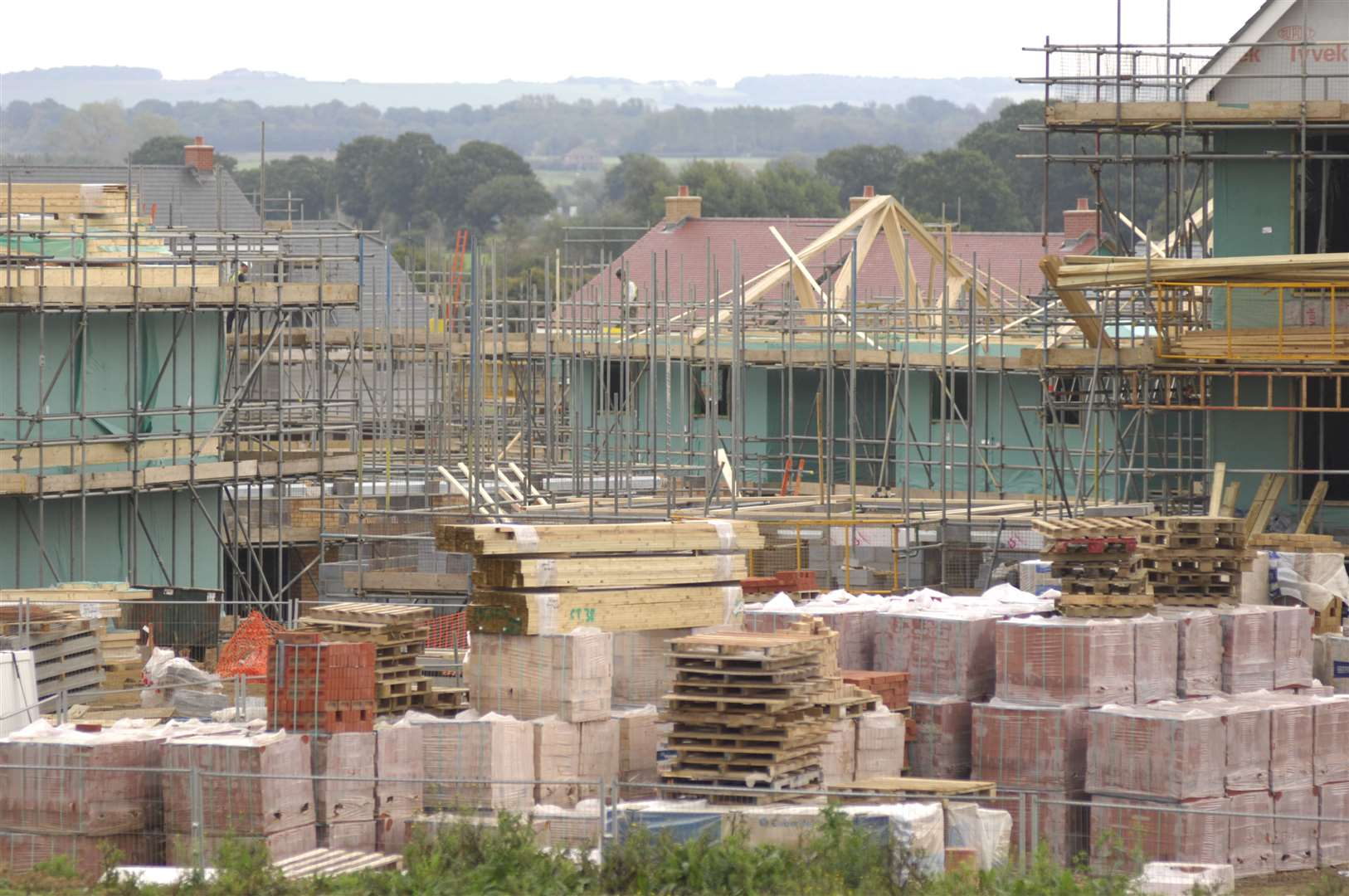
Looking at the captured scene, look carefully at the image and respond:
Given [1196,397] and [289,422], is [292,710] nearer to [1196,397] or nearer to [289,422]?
[1196,397]

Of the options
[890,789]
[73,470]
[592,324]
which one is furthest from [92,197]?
[890,789]

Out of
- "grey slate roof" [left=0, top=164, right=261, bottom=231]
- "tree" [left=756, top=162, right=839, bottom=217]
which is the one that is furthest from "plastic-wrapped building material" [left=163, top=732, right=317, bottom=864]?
"tree" [left=756, top=162, right=839, bottom=217]

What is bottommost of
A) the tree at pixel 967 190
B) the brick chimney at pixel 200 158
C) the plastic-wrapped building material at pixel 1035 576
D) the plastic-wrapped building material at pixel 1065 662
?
the plastic-wrapped building material at pixel 1065 662

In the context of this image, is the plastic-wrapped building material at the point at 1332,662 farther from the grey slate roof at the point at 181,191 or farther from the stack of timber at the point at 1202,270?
the grey slate roof at the point at 181,191

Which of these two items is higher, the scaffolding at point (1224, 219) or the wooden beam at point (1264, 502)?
the scaffolding at point (1224, 219)

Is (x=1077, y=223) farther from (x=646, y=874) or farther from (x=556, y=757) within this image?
(x=646, y=874)

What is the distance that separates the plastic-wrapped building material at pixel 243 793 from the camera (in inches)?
688

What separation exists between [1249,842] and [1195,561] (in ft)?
13.3

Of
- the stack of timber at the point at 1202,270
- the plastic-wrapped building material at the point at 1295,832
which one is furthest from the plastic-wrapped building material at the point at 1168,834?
the stack of timber at the point at 1202,270

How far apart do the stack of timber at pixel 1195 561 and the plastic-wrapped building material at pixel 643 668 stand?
16.1 feet

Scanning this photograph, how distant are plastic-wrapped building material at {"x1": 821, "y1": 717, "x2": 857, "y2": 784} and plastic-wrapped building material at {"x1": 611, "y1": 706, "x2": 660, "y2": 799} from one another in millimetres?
1558

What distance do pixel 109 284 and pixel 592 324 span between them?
1317 cm

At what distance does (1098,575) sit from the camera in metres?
21.7

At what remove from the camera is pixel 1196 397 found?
29.9 metres
